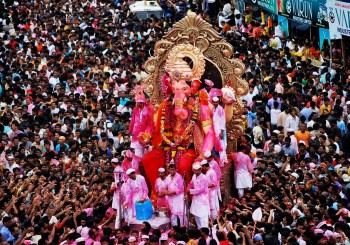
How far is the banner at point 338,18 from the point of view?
27.1 m

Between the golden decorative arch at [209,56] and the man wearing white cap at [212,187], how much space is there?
1.60 m

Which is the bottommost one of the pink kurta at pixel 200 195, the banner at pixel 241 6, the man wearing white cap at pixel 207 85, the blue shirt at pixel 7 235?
the blue shirt at pixel 7 235

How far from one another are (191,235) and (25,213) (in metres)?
3.07

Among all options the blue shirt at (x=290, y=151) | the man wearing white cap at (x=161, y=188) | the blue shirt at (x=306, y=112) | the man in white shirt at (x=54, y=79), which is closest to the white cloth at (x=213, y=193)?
the man wearing white cap at (x=161, y=188)

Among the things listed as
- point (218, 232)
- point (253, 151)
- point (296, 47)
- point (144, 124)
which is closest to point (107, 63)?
point (296, 47)

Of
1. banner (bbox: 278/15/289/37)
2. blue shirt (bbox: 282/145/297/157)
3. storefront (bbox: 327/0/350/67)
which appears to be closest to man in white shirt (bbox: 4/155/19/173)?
blue shirt (bbox: 282/145/297/157)

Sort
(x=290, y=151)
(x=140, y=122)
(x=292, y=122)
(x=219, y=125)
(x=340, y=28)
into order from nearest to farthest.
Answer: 1. (x=219, y=125)
2. (x=140, y=122)
3. (x=290, y=151)
4. (x=292, y=122)
5. (x=340, y=28)

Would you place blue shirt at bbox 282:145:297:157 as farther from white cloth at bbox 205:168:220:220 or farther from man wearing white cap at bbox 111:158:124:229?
man wearing white cap at bbox 111:158:124:229

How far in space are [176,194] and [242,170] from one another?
1967mm

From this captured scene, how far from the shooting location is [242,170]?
2152 cm

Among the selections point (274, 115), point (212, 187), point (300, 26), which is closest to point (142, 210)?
point (212, 187)

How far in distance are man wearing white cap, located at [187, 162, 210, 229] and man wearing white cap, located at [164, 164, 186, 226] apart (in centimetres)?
16

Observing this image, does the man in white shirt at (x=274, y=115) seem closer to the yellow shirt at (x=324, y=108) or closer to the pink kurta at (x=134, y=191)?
the yellow shirt at (x=324, y=108)

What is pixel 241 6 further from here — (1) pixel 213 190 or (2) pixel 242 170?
(1) pixel 213 190
